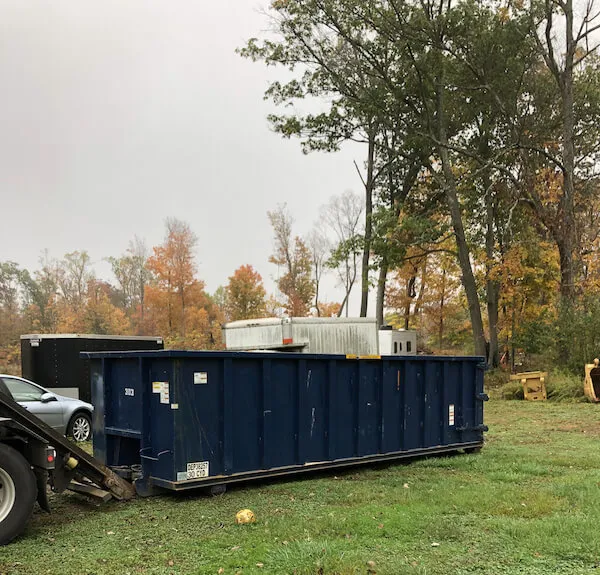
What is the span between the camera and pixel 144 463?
7.29 meters

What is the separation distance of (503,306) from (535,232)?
555 cm

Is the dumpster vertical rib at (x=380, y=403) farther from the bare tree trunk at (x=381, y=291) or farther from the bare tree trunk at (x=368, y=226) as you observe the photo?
the bare tree trunk at (x=381, y=291)

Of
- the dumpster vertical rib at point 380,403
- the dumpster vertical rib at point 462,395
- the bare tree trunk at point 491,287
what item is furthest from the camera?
the bare tree trunk at point 491,287

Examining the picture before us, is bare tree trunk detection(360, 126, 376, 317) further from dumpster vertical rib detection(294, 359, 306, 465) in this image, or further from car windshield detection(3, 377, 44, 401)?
dumpster vertical rib detection(294, 359, 306, 465)

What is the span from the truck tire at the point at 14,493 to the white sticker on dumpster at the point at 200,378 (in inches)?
81.6

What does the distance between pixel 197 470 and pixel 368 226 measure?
25818 mm

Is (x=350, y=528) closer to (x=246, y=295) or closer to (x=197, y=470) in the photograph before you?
(x=197, y=470)

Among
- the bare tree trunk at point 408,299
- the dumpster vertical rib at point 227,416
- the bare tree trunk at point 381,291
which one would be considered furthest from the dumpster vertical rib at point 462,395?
the bare tree trunk at point 408,299

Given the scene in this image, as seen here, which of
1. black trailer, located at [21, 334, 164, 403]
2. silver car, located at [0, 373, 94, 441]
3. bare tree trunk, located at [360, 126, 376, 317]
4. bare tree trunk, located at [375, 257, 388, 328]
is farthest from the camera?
bare tree trunk, located at [375, 257, 388, 328]

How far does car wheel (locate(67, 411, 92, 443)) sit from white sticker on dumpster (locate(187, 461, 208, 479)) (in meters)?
6.22

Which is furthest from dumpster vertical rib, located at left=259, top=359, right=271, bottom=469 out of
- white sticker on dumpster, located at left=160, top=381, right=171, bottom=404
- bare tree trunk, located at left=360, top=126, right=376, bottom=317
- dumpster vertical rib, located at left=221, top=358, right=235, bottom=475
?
bare tree trunk, located at left=360, top=126, right=376, bottom=317

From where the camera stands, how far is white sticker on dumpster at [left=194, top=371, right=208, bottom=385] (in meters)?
7.24

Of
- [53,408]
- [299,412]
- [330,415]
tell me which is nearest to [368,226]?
[53,408]

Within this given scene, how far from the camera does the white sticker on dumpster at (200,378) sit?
7242 millimetres
